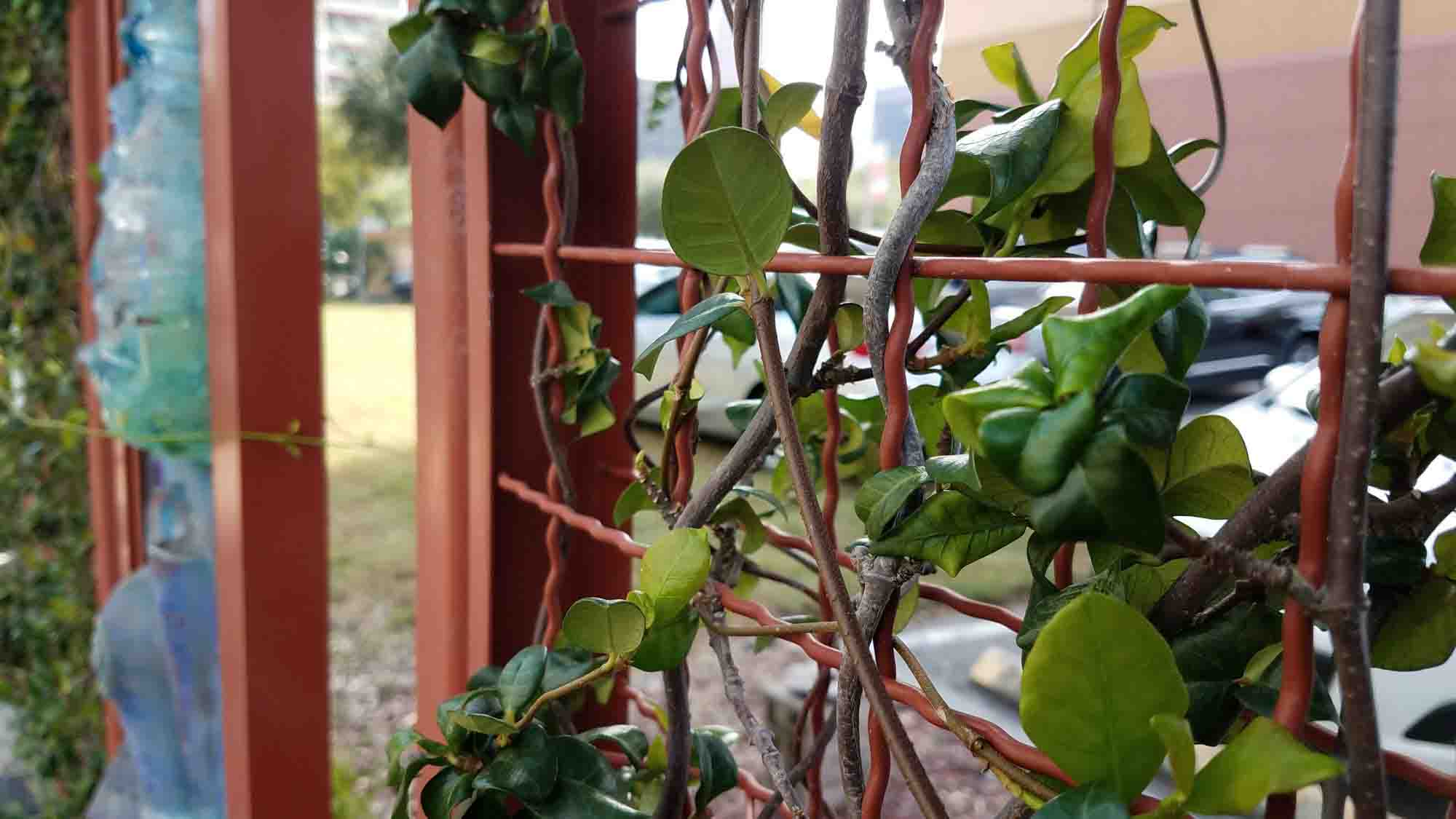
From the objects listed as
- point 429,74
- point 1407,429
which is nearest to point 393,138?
point 429,74

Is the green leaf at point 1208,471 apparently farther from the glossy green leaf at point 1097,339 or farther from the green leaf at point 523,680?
the green leaf at point 523,680

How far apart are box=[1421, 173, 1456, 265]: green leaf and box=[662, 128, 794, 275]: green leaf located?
235 millimetres

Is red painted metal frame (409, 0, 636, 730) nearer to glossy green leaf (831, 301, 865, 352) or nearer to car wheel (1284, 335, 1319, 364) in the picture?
glossy green leaf (831, 301, 865, 352)

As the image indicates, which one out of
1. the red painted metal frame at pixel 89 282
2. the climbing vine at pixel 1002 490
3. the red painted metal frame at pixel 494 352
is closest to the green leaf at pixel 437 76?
the climbing vine at pixel 1002 490

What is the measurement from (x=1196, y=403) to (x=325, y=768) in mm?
4637

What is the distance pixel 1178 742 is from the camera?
1.14 feet

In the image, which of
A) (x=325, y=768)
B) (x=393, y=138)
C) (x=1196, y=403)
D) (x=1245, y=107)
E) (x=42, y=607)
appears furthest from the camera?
(x=393, y=138)

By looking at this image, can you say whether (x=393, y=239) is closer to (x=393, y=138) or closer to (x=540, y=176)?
(x=393, y=138)

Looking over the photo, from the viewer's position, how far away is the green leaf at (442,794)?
0.62 meters

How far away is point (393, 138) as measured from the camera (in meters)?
7.37

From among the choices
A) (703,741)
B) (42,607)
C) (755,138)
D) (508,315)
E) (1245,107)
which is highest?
(1245,107)

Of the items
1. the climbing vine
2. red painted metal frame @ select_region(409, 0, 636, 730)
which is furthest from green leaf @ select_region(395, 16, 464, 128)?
red painted metal frame @ select_region(409, 0, 636, 730)

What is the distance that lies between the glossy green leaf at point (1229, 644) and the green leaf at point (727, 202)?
23cm

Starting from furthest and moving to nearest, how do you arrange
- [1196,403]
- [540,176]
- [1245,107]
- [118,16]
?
1. [1196,403]
2. [1245,107]
3. [118,16]
4. [540,176]
